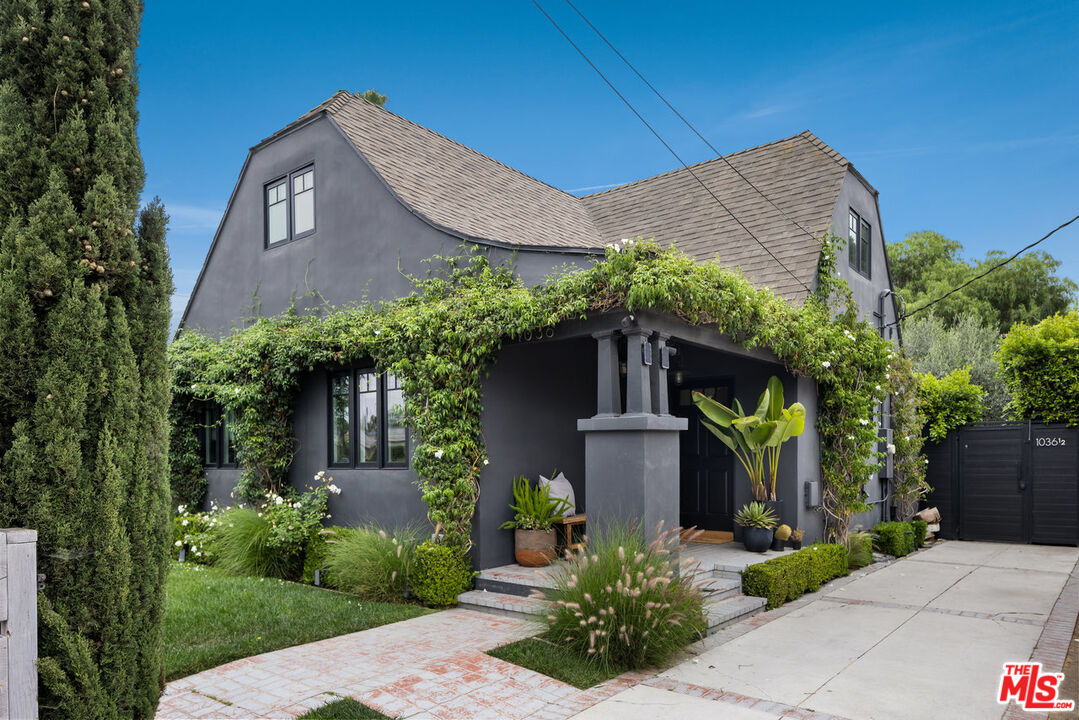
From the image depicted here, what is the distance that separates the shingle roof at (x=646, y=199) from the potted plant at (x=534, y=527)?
9.92ft

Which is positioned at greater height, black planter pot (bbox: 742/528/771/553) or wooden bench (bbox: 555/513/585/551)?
wooden bench (bbox: 555/513/585/551)

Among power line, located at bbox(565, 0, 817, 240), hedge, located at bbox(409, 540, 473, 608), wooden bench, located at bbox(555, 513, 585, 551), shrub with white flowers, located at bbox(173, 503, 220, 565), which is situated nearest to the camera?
hedge, located at bbox(409, 540, 473, 608)

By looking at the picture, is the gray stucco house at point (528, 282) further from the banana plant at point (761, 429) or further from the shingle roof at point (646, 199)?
the banana plant at point (761, 429)

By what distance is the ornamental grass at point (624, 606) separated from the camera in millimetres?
5344

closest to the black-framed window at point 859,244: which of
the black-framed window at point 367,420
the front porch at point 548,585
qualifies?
the front porch at point 548,585

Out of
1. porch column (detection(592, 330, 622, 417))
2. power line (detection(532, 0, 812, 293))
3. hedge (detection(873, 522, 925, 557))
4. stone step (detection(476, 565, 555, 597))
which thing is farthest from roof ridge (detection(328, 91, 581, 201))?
hedge (detection(873, 522, 925, 557))

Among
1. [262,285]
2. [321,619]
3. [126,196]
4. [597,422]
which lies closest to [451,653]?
[321,619]

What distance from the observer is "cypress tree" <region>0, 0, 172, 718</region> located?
313 centimetres

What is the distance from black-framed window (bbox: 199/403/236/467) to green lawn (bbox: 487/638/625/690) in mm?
7144

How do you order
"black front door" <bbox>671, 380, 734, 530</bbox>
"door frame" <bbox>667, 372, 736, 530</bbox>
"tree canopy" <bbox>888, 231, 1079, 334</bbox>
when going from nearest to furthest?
"door frame" <bbox>667, 372, 736, 530</bbox>, "black front door" <bbox>671, 380, 734, 530</bbox>, "tree canopy" <bbox>888, 231, 1079, 334</bbox>

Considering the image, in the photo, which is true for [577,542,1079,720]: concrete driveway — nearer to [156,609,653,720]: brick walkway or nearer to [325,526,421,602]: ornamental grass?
[156,609,653,720]: brick walkway

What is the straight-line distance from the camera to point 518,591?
738cm

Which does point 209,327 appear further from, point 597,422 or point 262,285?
point 597,422

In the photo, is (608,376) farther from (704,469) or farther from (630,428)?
(704,469)
